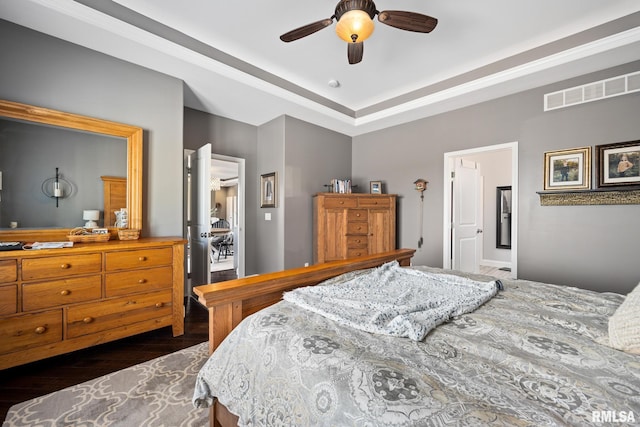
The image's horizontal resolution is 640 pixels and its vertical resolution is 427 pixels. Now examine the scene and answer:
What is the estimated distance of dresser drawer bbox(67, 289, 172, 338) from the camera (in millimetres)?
2020

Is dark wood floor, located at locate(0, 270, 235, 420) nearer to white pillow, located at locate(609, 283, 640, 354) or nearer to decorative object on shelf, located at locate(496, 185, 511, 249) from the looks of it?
white pillow, located at locate(609, 283, 640, 354)

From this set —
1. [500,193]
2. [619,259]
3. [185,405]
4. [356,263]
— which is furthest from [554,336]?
[500,193]

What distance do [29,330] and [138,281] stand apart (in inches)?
26.9

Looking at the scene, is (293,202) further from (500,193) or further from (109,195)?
(500,193)

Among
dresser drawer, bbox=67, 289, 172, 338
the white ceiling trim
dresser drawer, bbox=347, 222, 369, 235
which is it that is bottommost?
dresser drawer, bbox=67, 289, 172, 338

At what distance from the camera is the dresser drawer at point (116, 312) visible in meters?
2.02

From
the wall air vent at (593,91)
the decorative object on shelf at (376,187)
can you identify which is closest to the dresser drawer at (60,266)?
the decorative object on shelf at (376,187)

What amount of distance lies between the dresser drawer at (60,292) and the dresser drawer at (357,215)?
295 cm

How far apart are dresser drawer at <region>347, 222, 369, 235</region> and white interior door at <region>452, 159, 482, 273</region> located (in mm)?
1267

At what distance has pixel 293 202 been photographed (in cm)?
405

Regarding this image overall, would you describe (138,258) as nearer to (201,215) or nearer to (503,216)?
(201,215)

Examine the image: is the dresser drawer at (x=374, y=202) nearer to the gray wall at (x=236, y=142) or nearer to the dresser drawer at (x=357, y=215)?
the dresser drawer at (x=357, y=215)

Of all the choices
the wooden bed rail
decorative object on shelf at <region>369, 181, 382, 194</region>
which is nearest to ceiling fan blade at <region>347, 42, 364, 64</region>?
the wooden bed rail

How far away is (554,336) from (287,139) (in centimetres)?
366
